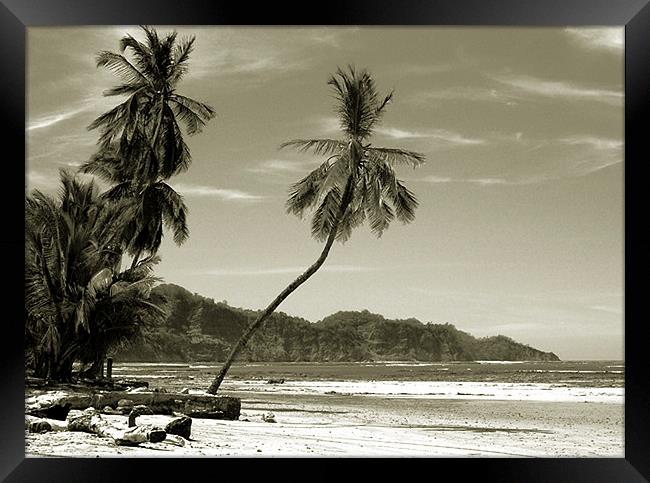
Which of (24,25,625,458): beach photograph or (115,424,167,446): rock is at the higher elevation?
(24,25,625,458): beach photograph

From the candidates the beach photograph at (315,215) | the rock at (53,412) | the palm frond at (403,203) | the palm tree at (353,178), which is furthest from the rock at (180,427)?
the palm frond at (403,203)

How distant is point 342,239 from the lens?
8.97 meters

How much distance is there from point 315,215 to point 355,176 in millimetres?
587

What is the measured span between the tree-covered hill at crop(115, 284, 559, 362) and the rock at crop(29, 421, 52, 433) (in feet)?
7.69

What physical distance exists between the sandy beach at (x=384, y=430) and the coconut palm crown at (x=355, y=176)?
2088 millimetres

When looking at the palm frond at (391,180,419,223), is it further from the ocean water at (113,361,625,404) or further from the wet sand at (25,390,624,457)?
the ocean water at (113,361,625,404)

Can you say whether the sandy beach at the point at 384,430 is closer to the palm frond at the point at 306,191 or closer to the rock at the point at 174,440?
the rock at the point at 174,440

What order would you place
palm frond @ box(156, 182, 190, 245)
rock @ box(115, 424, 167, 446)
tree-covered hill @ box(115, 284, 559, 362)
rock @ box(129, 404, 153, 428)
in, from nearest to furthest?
rock @ box(115, 424, 167, 446), rock @ box(129, 404, 153, 428), palm frond @ box(156, 182, 190, 245), tree-covered hill @ box(115, 284, 559, 362)

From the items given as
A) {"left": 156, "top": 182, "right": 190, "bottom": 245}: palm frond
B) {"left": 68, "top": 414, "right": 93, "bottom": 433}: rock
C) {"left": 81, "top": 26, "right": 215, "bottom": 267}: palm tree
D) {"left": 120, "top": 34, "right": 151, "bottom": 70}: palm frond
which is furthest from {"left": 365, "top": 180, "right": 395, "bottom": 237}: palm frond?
{"left": 68, "top": 414, "right": 93, "bottom": 433}: rock

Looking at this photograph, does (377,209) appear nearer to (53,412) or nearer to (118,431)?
(118,431)

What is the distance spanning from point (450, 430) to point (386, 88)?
12.6 ft

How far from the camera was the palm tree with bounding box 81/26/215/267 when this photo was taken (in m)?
8.52

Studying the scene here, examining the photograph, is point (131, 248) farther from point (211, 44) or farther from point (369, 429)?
point (369, 429)

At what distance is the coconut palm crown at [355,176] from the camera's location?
28.4 feet
